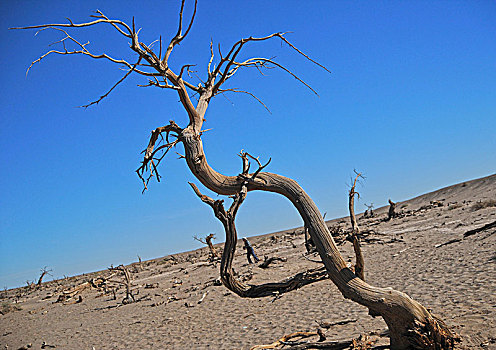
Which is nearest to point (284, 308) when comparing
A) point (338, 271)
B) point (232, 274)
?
point (232, 274)

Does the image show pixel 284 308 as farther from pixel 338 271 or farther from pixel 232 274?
pixel 338 271

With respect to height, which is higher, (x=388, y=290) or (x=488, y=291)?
(x=388, y=290)

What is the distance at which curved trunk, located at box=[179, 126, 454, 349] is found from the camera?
4266mm

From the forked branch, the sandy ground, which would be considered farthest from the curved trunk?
the sandy ground

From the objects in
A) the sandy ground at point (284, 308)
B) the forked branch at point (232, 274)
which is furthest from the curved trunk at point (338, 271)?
the sandy ground at point (284, 308)

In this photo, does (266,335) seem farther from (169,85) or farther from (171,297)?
(171,297)

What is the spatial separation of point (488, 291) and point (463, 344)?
2.77 meters

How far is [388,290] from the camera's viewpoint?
14.6ft

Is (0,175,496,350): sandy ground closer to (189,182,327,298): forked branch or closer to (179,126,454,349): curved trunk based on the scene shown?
(189,182,327,298): forked branch

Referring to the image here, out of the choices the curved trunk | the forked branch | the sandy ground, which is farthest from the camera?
the sandy ground

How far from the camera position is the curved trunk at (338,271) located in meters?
4.27

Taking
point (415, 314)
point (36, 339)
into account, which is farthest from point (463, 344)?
point (36, 339)

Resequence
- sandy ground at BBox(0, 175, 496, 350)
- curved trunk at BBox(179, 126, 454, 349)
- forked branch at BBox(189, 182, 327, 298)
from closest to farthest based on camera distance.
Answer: curved trunk at BBox(179, 126, 454, 349)
forked branch at BBox(189, 182, 327, 298)
sandy ground at BBox(0, 175, 496, 350)

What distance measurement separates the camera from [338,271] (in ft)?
14.7
